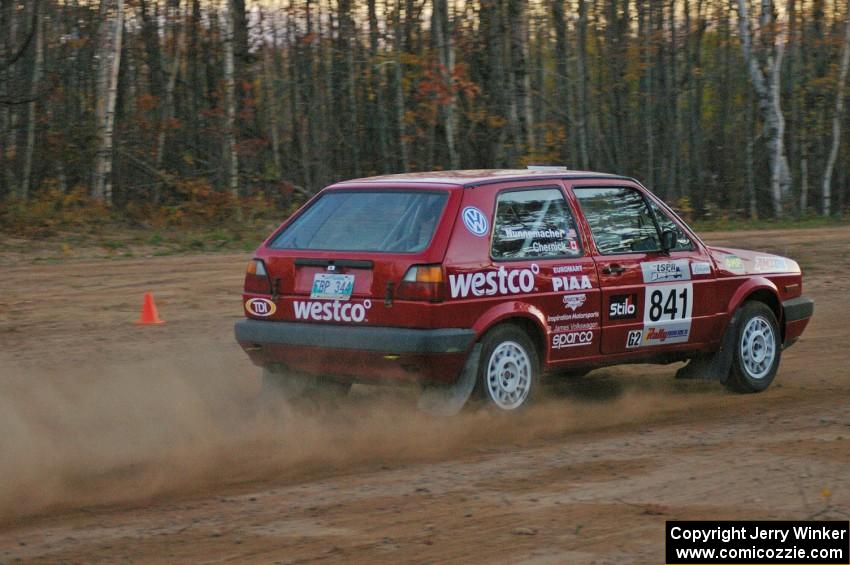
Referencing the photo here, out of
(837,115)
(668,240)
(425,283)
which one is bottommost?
(425,283)

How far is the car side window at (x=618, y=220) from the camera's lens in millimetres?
8062

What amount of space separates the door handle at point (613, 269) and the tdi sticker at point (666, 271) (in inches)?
8.9

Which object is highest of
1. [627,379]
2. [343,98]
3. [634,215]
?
[343,98]

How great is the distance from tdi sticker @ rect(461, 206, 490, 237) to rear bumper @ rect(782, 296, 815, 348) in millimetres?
3117

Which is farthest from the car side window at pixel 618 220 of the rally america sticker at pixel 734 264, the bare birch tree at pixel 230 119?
the bare birch tree at pixel 230 119

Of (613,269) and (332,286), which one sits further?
(613,269)

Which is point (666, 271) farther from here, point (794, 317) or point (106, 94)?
point (106, 94)

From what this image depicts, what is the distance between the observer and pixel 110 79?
20984mm

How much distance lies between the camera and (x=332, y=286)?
7.36 metres

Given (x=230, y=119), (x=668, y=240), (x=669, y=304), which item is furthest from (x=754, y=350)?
(x=230, y=119)

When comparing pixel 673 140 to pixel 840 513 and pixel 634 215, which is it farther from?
pixel 840 513

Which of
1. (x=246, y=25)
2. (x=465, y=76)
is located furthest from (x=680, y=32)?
(x=246, y=25)

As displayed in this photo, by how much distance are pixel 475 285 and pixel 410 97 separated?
21.5 m

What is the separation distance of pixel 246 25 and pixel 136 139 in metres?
3.75
